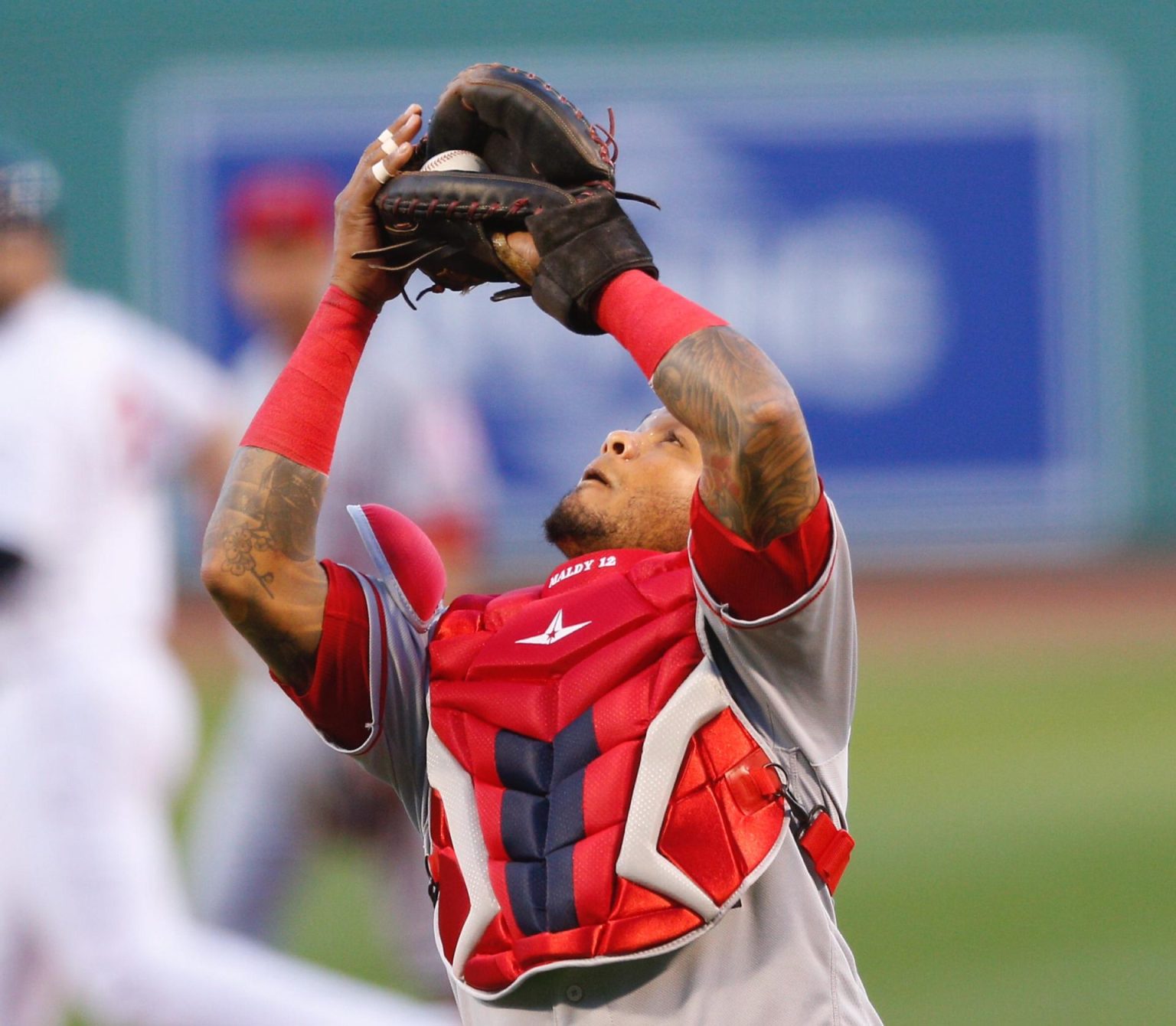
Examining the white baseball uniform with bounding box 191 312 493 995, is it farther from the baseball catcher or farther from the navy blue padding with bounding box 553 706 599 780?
the navy blue padding with bounding box 553 706 599 780

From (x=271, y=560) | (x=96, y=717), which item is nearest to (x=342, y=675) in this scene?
(x=271, y=560)

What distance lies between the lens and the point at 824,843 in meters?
2.38

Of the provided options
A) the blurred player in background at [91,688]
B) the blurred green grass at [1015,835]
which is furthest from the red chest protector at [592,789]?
the blurred green grass at [1015,835]

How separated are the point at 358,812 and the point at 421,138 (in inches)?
99.7

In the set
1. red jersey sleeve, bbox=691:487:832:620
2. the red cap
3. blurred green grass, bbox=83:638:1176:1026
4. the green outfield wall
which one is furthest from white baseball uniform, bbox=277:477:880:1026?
the green outfield wall

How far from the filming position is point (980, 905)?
6.86 meters

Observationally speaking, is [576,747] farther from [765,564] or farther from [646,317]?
[646,317]

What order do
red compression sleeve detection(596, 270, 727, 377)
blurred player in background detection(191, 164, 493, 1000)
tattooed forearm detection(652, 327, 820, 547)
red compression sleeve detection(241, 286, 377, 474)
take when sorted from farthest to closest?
1. blurred player in background detection(191, 164, 493, 1000)
2. red compression sleeve detection(241, 286, 377, 474)
3. red compression sleeve detection(596, 270, 727, 377)
4. tattooed forearm detection(652, 327, 820, 547)

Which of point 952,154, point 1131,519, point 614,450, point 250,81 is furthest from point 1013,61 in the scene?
point 614,450

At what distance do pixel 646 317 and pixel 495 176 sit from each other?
0.29m

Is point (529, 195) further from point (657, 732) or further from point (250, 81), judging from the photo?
point (250, 81)

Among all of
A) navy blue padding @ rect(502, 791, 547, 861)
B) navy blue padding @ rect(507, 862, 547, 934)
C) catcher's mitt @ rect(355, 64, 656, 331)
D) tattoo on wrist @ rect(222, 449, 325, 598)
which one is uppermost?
catcher's mitt @ rect(355, 64, 656, 331)

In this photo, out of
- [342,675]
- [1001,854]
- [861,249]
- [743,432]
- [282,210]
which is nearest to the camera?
[743,432]

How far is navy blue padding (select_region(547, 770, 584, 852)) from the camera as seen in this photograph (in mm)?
2334
